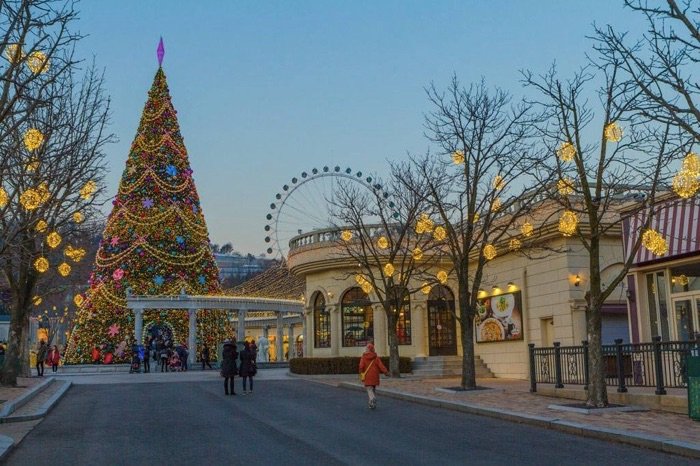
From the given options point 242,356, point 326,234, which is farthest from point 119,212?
point 242,356

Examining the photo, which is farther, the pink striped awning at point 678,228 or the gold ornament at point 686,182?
the pink striped awning at point 678,228

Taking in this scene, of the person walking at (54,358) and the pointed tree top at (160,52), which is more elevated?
the pointed tree top at (160,52)

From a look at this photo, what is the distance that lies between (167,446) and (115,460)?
1342 millimetres

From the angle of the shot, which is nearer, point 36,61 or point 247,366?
point 36,61

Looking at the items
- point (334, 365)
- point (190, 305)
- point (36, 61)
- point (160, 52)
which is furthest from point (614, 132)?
point (160, 52)

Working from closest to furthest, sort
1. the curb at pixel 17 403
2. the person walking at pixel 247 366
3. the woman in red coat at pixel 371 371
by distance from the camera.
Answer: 1. the curb at pixel 17 403
2. the woman in red coat at pixel 371 371
3. the person walking at pixel 247 366

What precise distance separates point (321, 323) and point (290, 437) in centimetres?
2522

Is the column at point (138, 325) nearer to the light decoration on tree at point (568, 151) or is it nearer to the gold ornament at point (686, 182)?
the light decoration on tree at point (568, 151)

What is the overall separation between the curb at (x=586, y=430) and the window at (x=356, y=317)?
16298 mm

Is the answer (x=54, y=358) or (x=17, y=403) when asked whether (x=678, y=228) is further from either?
(x=54, y=358)

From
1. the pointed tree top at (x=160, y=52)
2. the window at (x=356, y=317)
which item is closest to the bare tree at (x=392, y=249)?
the window at (x=356, y=317)

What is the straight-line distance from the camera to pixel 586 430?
12812mm

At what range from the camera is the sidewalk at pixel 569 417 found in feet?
37.9

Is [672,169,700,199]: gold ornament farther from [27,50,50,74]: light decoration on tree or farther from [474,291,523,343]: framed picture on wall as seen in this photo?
[474,291,523,343]: framed picture on wall
